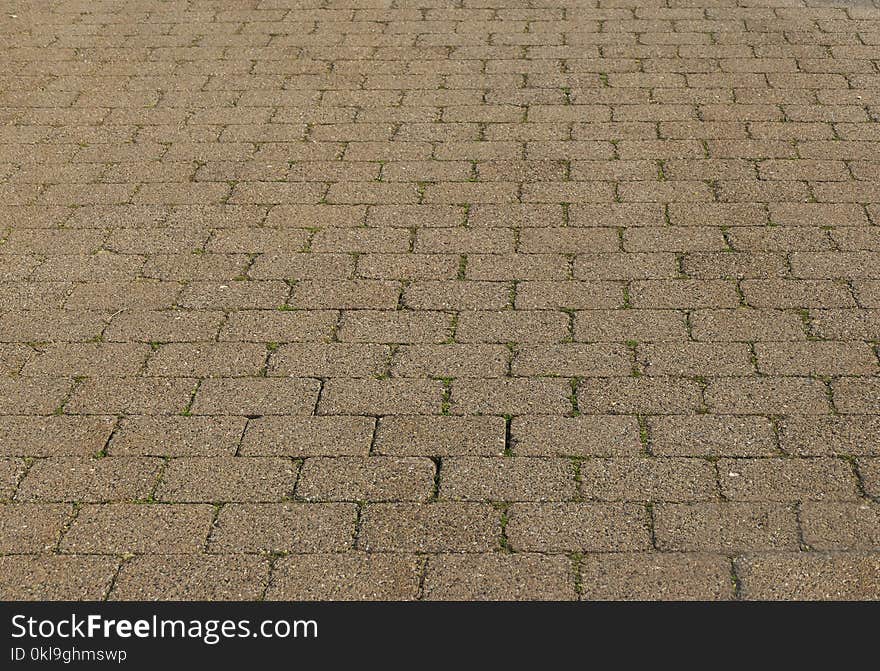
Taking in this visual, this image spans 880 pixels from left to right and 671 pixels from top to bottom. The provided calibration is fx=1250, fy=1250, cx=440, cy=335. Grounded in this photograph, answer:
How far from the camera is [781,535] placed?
4.29 m

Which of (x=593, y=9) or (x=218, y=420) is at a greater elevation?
(x=218, y=420)

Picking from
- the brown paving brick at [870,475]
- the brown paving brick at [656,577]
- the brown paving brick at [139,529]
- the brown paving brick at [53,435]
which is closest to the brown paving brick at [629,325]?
the brown paving brick at [870,475]

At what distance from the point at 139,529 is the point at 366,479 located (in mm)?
832

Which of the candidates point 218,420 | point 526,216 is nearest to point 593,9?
point 526,216

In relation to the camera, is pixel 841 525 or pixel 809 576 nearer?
pixel 809 576

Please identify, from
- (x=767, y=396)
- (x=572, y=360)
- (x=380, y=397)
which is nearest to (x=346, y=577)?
(x=380, y=397)

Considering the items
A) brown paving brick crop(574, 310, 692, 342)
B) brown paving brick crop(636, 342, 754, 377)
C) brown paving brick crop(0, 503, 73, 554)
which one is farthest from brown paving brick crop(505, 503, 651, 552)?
brown paving brick crop(0, 503, 73, 554)

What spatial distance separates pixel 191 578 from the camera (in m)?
4.19

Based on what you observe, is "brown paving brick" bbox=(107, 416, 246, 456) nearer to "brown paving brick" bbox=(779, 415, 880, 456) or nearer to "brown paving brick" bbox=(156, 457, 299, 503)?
"brown paving brick" bbox=(156, 457, 299, 503)

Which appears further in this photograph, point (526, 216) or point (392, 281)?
point (526, 216)

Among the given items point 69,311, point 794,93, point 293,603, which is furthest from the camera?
point 794,93

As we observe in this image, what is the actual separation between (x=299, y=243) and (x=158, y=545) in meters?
2.44

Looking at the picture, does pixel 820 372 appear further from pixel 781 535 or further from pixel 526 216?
pixel 526 216

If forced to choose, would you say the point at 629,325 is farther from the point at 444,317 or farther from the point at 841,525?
the point at 841,525
